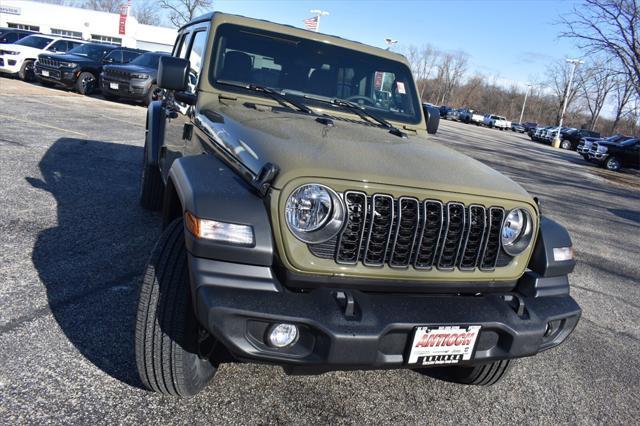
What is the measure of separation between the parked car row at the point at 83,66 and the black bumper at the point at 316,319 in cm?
1365

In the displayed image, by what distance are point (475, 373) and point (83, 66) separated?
18.4 meters

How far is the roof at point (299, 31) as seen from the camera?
→ 3.86 meters

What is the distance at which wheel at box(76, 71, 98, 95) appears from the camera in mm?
18094

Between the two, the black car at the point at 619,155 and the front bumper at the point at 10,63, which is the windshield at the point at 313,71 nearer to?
Answer: the front bumper at the point at 10,63

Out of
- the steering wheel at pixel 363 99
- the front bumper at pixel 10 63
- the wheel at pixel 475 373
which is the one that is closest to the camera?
the wheel at pixel 475 373

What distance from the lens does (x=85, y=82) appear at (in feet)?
59.7

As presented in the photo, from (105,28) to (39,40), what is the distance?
3214 cm

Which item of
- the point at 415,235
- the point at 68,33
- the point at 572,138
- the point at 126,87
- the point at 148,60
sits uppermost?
the point at 68,33

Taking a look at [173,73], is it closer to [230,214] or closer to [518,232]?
[230,214]

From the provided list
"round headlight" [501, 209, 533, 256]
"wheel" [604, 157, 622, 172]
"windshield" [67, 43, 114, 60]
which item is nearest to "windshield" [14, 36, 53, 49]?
"windshield" [67, 43, 114, 60]

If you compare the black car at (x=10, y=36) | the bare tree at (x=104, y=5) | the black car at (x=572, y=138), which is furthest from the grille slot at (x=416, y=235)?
the bare tree at (x=104, y=5)

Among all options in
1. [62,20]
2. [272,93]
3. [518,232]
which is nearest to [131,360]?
[272,93]

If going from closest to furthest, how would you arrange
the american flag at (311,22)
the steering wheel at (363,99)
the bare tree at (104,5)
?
the steering wheel at (363,99) → the american flag at (311,22) → the bare tree at (104,5)

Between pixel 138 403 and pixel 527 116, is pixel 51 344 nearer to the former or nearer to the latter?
pixel 138 403
